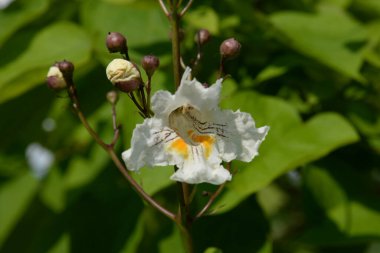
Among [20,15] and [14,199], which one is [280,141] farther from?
[14,199]

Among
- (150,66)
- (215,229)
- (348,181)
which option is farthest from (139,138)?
(348,181)

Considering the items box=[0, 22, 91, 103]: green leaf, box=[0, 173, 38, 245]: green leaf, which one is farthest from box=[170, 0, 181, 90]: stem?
box=[0, 173, 38, 245]: green leaf

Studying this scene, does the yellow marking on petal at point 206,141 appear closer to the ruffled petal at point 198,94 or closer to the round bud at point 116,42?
the ruffled petal at point 198,94

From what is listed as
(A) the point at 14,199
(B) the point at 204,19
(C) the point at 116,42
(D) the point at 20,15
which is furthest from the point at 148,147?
(A) the point at 14,199

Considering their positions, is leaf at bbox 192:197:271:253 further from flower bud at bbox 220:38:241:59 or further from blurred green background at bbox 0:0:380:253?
flower bud at bbox 220:38:241:59

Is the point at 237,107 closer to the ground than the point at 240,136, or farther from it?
closer to the ground
